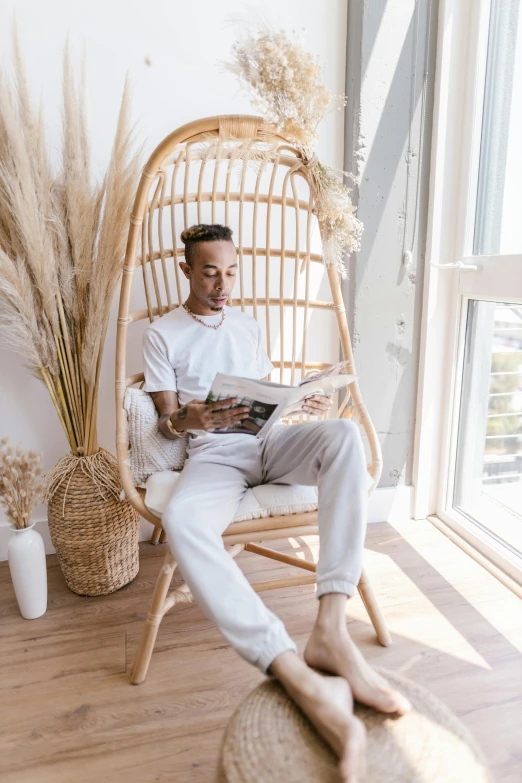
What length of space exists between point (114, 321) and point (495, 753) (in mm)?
1577

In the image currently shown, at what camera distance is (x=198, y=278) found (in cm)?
159

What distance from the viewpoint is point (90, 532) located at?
65.3 inches

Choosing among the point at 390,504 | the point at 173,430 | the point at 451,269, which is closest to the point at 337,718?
the point at 173,430

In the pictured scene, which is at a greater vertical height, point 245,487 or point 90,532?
point 245,487

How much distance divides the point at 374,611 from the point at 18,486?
3.30 feet

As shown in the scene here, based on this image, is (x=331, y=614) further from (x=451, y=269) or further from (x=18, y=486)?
(x=451, y=269)

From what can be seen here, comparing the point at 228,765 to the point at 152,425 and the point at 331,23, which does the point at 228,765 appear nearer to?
the point at 152,425

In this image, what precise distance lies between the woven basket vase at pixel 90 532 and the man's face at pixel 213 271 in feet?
1.94

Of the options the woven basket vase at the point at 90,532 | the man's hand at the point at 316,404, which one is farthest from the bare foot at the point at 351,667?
the woven basket vase at the point at 90,532

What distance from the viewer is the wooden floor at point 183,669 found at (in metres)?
1.16

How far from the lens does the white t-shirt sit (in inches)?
61.7

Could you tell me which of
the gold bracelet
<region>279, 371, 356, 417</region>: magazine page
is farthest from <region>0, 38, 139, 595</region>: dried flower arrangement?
<region>279, 371, 356, 417</region>: magazine page

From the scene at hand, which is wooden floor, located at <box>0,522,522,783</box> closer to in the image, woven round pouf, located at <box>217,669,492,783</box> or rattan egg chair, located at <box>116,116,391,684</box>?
rattan egg chair, located at <box>116,116,391,684</box>

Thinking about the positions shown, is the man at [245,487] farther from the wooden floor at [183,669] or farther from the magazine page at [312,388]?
the wooden floor at [183,669]
